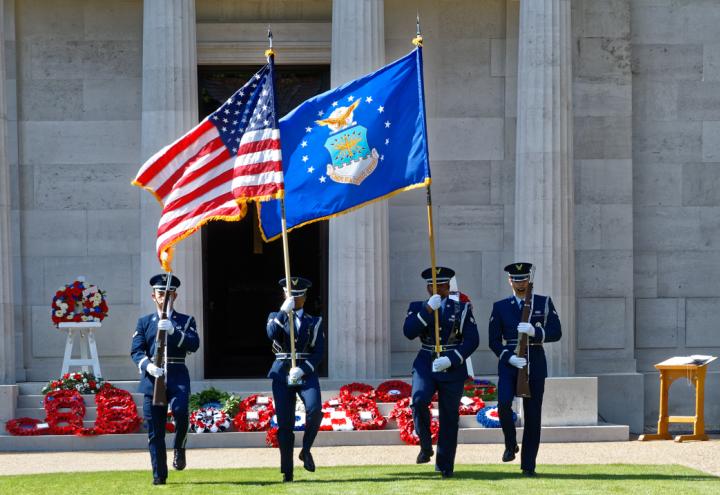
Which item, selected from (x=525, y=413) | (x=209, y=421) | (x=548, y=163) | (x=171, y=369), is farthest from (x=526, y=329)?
(x=548, y=163)

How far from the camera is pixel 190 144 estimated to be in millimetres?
17438

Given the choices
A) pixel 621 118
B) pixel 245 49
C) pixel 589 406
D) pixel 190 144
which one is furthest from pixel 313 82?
pixel 190 144

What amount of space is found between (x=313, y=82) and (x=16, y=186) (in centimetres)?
582

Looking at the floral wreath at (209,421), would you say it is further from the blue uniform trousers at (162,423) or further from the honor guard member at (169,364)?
the blue uniform trousers at (162,423)

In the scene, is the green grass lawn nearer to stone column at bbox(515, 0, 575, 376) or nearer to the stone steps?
the stone steps

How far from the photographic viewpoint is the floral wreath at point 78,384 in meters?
23.7

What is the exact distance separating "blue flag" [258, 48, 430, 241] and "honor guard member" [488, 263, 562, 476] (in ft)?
6.34

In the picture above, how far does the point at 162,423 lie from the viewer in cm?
1722

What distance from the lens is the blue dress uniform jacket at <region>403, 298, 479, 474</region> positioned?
17703mm

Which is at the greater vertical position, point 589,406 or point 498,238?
point 498,238

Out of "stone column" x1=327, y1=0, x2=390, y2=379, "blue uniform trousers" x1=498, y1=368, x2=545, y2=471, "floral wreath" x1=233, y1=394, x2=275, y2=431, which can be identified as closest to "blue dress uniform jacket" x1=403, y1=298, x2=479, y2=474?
"blue uniform trousers" x1=498, y1=368, x2=545, y2=471

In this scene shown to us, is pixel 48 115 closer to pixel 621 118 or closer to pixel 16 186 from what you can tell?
pixel 16 186

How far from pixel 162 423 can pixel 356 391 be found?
22.8 feet

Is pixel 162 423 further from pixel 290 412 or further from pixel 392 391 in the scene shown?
pixel 392 391
